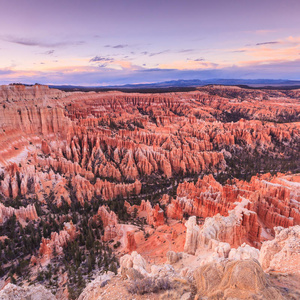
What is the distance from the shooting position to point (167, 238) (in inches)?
695

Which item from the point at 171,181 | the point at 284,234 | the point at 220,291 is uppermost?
the point at 220,291

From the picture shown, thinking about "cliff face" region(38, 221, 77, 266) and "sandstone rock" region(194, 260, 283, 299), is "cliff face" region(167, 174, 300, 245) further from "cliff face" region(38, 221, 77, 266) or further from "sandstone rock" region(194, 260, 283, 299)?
"cliff face" region(38, 221, 77, 266)

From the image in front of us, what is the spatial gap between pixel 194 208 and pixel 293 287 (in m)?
17.3

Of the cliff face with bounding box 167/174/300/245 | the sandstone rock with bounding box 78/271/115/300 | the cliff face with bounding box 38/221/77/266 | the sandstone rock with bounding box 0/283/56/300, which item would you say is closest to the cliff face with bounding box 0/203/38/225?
the cliff face with bounding box 38/221/77/266

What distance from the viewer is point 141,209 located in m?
25.2

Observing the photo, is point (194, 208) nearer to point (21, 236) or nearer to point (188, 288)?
point (21, 236)

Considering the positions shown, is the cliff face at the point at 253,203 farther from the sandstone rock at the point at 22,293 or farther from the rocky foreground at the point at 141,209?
the sandstone rock at the point at 22,293

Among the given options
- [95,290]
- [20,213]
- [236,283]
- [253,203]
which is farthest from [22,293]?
[253,203]

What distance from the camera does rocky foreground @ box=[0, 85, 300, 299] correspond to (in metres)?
6.58

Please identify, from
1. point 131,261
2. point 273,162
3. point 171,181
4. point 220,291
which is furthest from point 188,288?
point 273,162

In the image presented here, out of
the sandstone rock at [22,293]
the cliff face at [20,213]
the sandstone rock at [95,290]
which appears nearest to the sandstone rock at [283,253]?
the sandstone rock at [95,290]

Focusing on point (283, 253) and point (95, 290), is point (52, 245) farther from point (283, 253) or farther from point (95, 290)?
point (283, 253)

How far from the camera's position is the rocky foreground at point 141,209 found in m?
6.58

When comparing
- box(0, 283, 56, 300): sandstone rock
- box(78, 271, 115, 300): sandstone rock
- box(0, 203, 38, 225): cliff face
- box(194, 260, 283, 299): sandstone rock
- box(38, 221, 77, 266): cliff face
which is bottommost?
box(38, 221, 77, 266): cliff face
